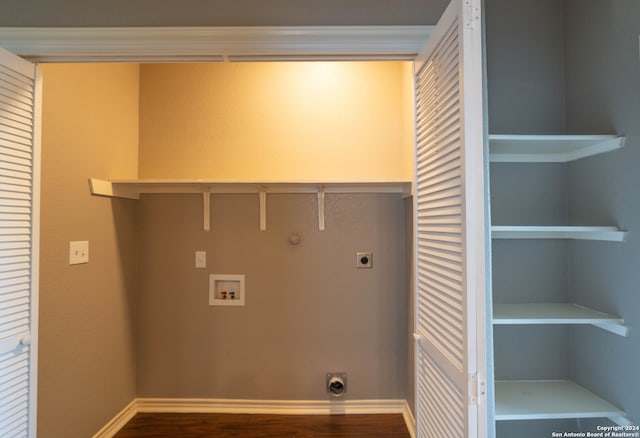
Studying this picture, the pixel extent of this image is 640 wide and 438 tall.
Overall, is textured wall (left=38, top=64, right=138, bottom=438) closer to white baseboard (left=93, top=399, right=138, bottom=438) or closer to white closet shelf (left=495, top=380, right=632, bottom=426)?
white baseboard (left=93, top=399, right=138, bottom=438)

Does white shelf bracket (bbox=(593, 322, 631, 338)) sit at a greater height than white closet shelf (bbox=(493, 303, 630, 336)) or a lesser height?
lesser

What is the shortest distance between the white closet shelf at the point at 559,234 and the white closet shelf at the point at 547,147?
323 millimetres

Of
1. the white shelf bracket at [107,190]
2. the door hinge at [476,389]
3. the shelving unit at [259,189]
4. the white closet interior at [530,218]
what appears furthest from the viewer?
the shelving unit at [259,189]

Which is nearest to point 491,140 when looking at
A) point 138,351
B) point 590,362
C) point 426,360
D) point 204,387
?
point 426,360

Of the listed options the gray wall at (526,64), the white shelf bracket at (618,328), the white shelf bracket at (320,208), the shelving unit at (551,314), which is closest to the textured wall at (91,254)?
the white shelf bracket at (320,208)

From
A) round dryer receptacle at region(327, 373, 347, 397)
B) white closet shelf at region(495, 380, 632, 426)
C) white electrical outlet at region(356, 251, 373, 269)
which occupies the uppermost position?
white electrical outlet at region(356, 251, 373, 269)

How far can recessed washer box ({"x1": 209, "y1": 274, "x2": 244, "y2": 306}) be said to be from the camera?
2.53 metres

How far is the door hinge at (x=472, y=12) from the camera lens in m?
0.97

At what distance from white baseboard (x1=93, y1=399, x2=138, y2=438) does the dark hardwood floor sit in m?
0.03

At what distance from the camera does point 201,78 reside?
2584mm

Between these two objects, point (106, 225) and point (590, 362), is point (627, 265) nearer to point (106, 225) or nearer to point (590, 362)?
point (590, 362)

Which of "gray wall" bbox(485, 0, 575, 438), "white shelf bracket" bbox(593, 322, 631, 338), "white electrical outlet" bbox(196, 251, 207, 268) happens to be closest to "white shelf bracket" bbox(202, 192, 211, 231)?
"white electrical outlet" bbox(196, 251, 207, 268)

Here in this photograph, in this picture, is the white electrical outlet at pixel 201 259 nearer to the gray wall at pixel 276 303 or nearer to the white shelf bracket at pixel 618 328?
the gray wall at pixel 276 303

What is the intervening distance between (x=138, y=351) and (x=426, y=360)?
7.08 feet
